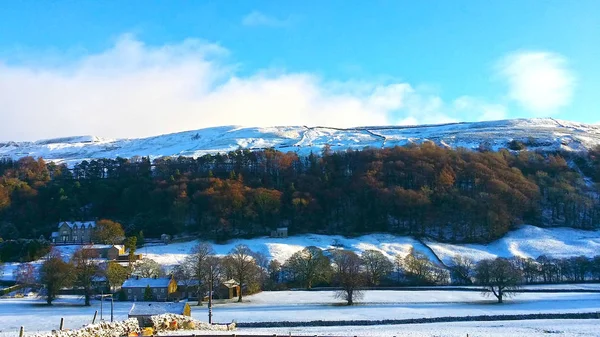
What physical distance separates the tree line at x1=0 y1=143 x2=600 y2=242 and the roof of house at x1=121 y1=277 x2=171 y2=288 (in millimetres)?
25388

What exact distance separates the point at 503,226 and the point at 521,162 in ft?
106

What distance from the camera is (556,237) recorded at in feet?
259

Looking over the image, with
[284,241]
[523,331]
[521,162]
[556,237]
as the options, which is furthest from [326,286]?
[521,162]

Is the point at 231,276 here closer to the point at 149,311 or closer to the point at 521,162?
the point at 149,311

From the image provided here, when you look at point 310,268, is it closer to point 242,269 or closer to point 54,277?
point 242,269

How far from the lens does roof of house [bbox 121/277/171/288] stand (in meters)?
55.2

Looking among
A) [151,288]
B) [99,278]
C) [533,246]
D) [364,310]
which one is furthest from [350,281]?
[533,246]

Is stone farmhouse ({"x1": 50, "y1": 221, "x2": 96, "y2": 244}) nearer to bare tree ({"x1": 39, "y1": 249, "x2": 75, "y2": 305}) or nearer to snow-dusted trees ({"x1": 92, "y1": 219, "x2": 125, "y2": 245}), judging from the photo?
snow-dusted trees ({"x1": 92, "y1": 219, "x2": 125, "y2": 245})

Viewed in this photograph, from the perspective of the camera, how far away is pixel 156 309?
3669 centimetres

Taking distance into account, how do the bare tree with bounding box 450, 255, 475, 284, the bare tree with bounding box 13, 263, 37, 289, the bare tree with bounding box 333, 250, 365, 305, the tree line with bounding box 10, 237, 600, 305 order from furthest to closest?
the bare tree with bounding box 450, 255, 475, 284
the bare tree with bounding box 13, 263, 37, 289
the tree line with bounding box 10, 237, 600, 305
the bare tree with bounding box 333, 250, 365, 305

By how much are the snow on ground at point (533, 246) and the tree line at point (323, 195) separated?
309cm

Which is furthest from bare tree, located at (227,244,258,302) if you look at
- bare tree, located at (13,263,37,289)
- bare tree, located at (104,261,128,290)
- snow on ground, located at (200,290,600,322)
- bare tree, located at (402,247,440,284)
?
bare tree, located at (13,263,37,289)

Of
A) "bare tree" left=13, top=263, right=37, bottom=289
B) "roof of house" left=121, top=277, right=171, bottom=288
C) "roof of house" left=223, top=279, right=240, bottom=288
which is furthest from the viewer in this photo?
"bare tree" left=13, top=263, right=37, bottom=289

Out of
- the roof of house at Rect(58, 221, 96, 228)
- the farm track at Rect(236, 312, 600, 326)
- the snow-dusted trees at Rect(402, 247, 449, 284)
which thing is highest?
the roof of house at Rect(58, 221, 96, 228)
